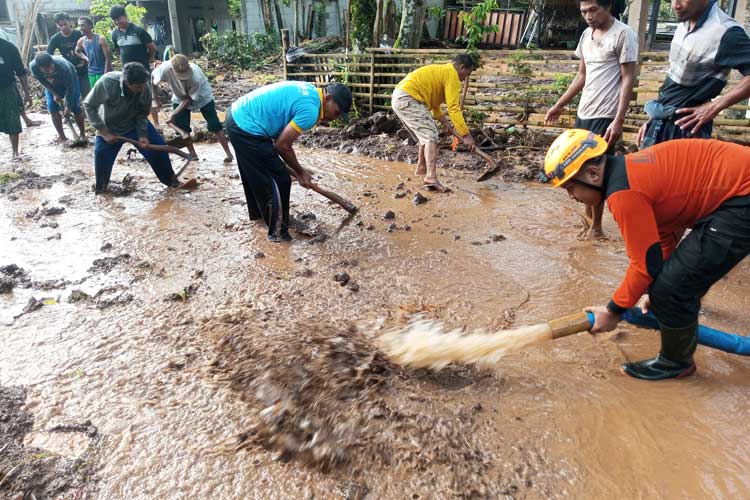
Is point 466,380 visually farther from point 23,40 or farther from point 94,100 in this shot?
point 23,40

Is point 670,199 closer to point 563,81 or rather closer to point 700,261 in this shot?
point 700,261

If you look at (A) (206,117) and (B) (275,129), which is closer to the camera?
(B) (275,129)

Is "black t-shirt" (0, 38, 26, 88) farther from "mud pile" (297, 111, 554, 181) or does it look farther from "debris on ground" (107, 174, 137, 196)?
"mud pile" (297, 111, 554, 181)

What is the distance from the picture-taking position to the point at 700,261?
229cm

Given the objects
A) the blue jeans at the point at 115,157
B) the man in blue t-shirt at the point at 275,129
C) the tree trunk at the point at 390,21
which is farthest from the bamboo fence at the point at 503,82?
the blue jeans at the point at 115,157

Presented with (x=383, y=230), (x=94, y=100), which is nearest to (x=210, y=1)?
(x=94, y=100)

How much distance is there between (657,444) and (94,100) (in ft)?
18.8

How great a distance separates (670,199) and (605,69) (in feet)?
7.03

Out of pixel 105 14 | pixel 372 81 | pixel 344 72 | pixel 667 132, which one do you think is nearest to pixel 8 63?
pixel 344 72

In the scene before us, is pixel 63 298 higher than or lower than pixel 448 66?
lower

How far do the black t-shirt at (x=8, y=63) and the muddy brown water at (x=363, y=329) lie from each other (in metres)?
2.13

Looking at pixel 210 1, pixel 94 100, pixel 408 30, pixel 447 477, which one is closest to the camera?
pixel 447 477

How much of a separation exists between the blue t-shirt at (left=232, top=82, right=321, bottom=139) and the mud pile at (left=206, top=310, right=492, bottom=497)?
1831 millimetres

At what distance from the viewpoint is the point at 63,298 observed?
146 inches
